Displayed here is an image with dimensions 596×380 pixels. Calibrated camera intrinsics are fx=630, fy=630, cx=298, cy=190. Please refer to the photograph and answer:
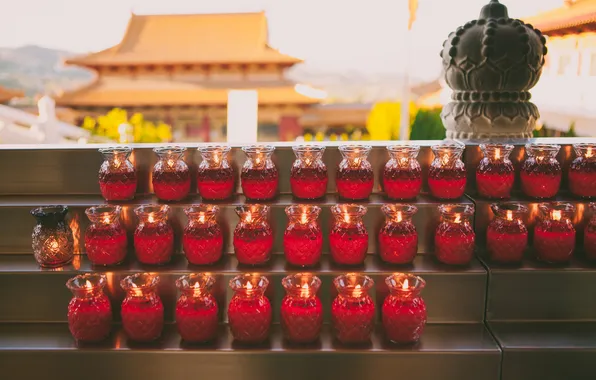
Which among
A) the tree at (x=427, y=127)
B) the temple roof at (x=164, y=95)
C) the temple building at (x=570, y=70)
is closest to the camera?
the tree at (x=427, y=127)

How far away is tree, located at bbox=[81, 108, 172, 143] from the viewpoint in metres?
15.1

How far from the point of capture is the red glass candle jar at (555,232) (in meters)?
1.75

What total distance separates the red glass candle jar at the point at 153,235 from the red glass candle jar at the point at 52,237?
8.5 inches

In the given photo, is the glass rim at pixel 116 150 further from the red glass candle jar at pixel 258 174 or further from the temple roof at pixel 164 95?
the temple roof at pixel 164 95

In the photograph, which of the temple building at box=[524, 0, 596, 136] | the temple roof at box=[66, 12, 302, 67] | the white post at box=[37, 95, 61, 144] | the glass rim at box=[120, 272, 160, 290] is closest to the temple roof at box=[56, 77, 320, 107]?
the temple roof at box=[66, 12, 302, 67]

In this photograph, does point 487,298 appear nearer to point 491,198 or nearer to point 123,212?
point 491,198

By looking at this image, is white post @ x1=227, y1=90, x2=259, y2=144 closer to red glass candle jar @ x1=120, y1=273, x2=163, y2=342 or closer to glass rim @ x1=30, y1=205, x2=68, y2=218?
glass rim @ x1=30, y1=205, x2=68, y2=218

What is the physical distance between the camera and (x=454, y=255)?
1783 mm

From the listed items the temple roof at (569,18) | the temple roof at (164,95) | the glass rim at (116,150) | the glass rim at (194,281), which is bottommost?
the glass rim at (194,281)

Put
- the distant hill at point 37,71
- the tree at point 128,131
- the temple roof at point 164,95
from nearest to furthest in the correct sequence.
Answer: the tree at point 128,131
the temple roof at point 164,95
the distant hill at point 37,71

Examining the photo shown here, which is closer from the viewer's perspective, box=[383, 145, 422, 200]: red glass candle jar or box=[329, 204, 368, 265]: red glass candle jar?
box=[329, 204, 368, 265]: red glass candle jar

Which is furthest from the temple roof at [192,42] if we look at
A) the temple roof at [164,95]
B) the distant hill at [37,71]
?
the distant hill at [37,71]

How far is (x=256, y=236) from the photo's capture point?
1.74 m

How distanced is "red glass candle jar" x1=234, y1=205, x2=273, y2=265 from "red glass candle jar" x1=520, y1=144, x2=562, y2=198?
2.58 feet
